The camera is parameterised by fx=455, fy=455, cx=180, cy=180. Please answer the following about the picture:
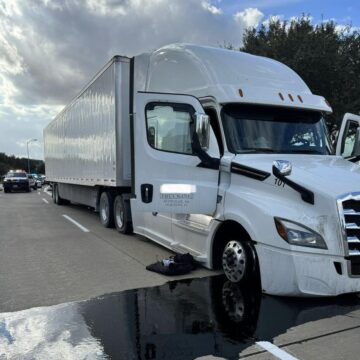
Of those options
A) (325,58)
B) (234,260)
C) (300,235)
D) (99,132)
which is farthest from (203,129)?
(325,58)

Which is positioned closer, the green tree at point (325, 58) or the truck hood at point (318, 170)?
the truck hood at point (318, 170)

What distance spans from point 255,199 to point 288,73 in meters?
2.99

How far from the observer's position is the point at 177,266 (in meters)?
6.71

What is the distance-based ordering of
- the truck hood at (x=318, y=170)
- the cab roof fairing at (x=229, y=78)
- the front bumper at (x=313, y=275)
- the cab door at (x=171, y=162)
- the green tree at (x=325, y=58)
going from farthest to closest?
1. the green tree at (x=325, y=58)
2. the cab roof fairing at (x=229, y=78)
3. the cab door at (x=171, y=162)
4. the truck hood at (x=318, y=170)
5. the front bumper at (x=313, y=275)

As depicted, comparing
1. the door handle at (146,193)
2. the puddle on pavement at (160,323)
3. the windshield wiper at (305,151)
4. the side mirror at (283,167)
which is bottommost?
the puddle on pavement at (160,323)

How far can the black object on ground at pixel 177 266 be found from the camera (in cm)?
667

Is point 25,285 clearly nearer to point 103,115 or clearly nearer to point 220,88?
point 220,88

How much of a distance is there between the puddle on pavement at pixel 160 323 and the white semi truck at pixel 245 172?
29cm

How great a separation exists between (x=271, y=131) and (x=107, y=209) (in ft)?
21.1

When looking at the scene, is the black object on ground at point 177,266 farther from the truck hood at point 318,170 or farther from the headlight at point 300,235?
the headlight at point 300,235

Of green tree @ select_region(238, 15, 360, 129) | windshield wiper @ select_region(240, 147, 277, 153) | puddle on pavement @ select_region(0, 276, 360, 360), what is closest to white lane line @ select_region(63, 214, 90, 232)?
puddle on pavement @ select_region(0, 276, 360, 360)

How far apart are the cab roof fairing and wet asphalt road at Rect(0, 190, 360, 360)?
8.88ft

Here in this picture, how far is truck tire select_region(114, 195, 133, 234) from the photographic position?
413 inches

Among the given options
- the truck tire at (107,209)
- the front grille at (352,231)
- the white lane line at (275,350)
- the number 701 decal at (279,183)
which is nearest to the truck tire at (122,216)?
the truck tire at (107,209)
